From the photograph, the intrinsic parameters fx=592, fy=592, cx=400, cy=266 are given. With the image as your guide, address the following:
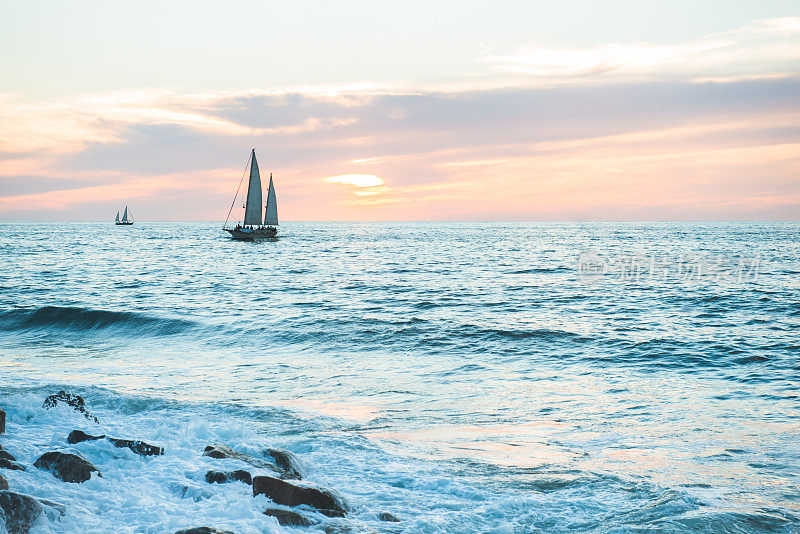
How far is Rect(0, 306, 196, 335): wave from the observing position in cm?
2369

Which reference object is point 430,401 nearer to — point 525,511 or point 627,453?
point 627,453

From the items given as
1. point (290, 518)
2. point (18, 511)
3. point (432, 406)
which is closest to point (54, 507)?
point (18, 511)

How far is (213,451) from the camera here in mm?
7988

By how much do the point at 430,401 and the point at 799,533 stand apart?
7.30 m

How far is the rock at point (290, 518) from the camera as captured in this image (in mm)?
6211

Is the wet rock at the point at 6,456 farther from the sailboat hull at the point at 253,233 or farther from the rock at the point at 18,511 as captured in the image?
the sailboat hull at the point at 253,233

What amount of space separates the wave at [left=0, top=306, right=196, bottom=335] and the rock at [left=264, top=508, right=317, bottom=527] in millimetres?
18258

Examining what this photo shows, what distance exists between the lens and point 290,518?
246 inches

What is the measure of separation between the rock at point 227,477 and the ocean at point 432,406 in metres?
0.10

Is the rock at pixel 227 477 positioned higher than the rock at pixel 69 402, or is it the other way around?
the rock at pixel 69 402

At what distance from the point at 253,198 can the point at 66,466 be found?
8475 centimetres

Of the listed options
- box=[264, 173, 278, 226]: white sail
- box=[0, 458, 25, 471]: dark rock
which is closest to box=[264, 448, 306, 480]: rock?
box=[0, 458, 25, 471]: dark rock

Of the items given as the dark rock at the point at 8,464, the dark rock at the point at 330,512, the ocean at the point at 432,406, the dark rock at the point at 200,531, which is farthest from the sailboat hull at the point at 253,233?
the dark rock at the point at 200,531

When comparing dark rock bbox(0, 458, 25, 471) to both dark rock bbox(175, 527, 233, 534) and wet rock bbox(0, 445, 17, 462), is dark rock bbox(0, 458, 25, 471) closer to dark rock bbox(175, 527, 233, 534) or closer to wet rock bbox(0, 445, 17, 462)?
wet rock bbox(0, 445, 17, 462)
